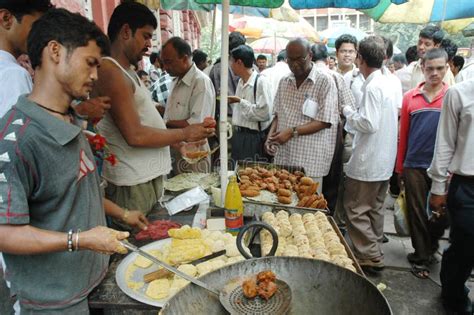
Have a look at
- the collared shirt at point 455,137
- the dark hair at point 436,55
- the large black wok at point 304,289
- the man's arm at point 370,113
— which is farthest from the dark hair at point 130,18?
the dark hair at point 436,55

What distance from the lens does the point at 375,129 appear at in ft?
11.8

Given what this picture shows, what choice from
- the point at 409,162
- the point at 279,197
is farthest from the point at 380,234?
the point at 279,197

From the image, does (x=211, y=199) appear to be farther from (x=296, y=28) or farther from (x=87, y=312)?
(x=296, y=28)

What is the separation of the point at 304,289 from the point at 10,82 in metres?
1.77

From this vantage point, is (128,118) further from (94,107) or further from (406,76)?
(406,76)

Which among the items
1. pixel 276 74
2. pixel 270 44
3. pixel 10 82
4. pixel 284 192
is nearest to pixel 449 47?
pixel 276 74

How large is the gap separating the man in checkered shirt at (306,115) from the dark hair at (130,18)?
174 cm

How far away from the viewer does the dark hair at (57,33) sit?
1417mm

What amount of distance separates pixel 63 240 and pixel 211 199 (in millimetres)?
1539

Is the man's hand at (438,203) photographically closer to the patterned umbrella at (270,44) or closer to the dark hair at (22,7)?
the dark hair at (22,7)

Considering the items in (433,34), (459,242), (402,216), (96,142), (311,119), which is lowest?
(402,216)

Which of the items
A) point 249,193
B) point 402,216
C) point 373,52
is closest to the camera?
point 249,193

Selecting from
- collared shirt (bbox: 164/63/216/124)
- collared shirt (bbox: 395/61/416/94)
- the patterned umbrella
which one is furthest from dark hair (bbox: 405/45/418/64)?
the patterned umbrella

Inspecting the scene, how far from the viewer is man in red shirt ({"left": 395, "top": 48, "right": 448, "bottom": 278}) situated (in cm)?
362
